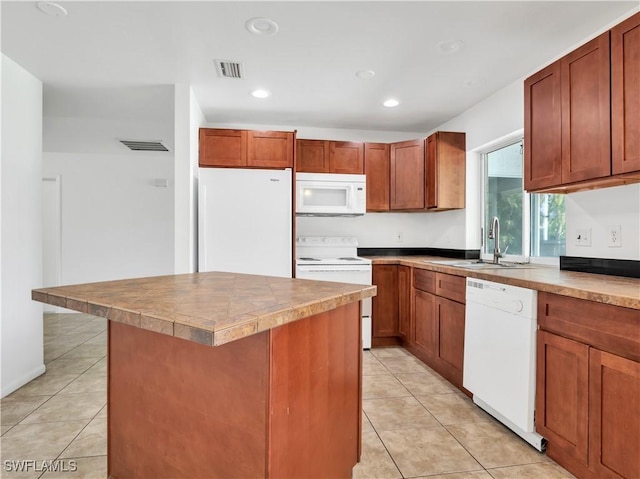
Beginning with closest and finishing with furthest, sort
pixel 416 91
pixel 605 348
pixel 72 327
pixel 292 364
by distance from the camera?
pixel 292 364 < pixel 605 348 < pixel 416 91 < pixel 72 327

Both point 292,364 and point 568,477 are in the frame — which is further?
point 568,477

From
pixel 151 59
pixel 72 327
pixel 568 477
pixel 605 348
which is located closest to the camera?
pixel 605 348

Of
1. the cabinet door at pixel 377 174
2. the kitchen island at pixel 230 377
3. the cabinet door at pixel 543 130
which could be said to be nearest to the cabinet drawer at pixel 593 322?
the cabinet door at pixel 543 130

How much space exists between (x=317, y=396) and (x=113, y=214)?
4739 mm

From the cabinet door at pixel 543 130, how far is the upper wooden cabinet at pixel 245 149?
6.47 feet

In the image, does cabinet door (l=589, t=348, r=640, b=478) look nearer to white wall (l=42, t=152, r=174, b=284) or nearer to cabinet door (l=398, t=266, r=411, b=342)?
cabinet door (l=398, t=266, r=411, b=342)

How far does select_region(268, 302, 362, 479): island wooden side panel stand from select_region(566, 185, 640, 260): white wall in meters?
1.61

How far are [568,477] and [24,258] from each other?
3653mm

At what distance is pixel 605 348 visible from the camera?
1.45m

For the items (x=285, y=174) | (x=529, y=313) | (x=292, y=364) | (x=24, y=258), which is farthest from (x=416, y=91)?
(x=24, y=258)

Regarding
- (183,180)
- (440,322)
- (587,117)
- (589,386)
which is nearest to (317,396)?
(589,386)

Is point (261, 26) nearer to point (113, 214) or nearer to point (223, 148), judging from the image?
point (223, 148)

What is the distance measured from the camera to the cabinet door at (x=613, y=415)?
1.34 m

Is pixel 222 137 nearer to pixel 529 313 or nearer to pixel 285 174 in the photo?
pixel 285 174
